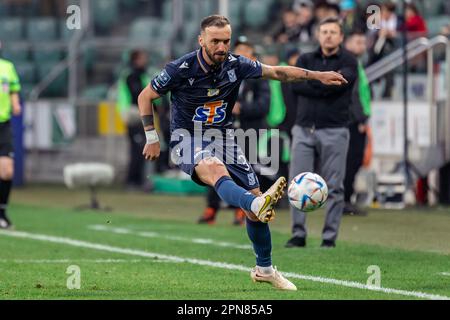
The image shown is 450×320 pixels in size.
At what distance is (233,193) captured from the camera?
994 cm

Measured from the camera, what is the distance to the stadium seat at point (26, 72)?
88.8 ft

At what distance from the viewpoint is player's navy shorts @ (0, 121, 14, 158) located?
16.3 metres

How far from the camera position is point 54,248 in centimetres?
1388

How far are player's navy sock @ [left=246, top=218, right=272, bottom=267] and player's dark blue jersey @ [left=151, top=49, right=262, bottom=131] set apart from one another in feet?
2.95

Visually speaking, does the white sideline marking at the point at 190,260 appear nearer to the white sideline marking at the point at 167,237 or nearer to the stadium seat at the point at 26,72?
the white sideline marking at the point at 167,237

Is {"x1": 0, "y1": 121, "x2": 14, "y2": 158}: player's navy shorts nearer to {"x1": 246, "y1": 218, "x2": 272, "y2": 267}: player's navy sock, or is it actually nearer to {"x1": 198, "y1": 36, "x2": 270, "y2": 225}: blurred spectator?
{"x1": 198, "y1": 36, "x2": 270, "y2": 225}: blurred spectator

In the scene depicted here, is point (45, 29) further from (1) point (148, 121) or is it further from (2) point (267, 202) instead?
(2) point (267, 202)

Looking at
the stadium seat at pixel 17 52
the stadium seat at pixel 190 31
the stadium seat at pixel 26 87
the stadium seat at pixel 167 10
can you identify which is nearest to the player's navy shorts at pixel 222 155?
the stadium seat at pixel 190 31

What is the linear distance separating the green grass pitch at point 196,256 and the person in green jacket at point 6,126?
405mm

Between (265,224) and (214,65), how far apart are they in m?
1.32

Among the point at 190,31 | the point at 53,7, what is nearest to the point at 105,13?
the point at 53,7

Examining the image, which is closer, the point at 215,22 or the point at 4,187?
the point at 215,22

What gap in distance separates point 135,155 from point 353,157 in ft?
21.9

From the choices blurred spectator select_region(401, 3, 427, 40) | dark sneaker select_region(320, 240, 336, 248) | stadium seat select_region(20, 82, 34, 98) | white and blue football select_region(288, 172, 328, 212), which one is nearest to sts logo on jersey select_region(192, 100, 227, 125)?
white and blue football select_region(288, 172, 328, 212)
